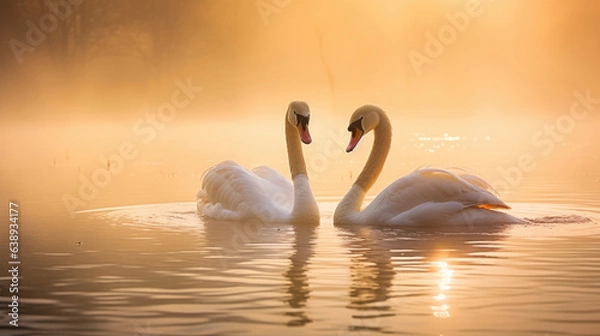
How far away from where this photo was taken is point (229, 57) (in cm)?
6084

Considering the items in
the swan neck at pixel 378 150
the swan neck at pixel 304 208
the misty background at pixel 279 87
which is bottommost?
the swan neck at pixel 304 208

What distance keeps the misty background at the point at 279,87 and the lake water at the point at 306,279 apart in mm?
4887

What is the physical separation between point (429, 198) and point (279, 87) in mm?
55016

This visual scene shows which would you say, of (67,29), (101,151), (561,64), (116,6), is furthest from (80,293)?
(561,64)

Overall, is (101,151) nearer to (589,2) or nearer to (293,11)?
(293,11)

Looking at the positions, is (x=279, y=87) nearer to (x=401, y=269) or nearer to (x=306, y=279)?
(x=401, y=269)

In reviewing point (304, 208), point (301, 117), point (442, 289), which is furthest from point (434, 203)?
point (442, 289)

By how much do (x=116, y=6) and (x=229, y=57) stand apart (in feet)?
36.4

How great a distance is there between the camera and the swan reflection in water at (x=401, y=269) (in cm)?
851

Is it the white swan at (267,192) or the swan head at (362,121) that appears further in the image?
the swan head at (362,121)

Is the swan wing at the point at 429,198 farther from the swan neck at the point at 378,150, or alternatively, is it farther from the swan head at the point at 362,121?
the swan head at the point at 362,121

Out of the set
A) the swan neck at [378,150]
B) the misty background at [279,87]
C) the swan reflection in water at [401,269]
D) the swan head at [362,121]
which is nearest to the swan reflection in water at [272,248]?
the swan reflection in water at [401,269]

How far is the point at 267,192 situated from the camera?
15297 millimetres

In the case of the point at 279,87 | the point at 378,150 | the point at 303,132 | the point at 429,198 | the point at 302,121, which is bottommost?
the point at 429,198
